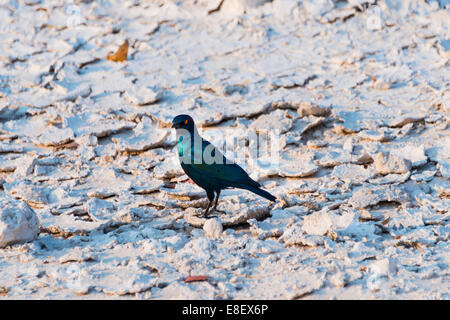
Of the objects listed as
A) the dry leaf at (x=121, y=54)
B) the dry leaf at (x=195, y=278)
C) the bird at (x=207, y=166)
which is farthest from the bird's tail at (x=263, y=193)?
the dry leaf at (x=121, y=54)

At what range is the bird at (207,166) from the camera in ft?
15.6

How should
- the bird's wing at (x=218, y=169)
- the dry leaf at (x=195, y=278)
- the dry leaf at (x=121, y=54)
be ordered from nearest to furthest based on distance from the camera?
the dry leaf at (x=195, y=278) < the bird's wing at (x=218, y=169) < the dry leaf at (x=121, y=54)

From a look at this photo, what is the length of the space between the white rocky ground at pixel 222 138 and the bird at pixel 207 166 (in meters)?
0.20

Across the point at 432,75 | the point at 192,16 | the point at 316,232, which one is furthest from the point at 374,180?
the point at 192,16

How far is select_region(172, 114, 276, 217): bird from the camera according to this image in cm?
474

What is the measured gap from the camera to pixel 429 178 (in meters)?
5.13

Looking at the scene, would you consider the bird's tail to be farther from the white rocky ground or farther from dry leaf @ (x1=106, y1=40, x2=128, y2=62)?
dry leaf @ (x1=106, y1=40, x2=128, y2=62)

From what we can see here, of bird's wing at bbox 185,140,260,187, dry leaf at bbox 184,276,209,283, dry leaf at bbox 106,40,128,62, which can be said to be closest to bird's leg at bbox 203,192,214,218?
bird's wing at bbox 185,140,260,187

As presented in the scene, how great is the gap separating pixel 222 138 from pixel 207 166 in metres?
1.25

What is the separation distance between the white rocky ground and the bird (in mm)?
197

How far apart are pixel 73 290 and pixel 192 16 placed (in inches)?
184

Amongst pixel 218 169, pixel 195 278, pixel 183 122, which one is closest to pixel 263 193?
pixel 218 169

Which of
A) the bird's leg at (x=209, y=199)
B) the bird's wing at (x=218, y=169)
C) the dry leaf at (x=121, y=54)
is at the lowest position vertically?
the bird's leg at (x=209, y=199)

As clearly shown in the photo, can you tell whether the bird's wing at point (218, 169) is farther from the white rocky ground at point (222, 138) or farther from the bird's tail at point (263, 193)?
the white rocky ground at point (222, 138)
